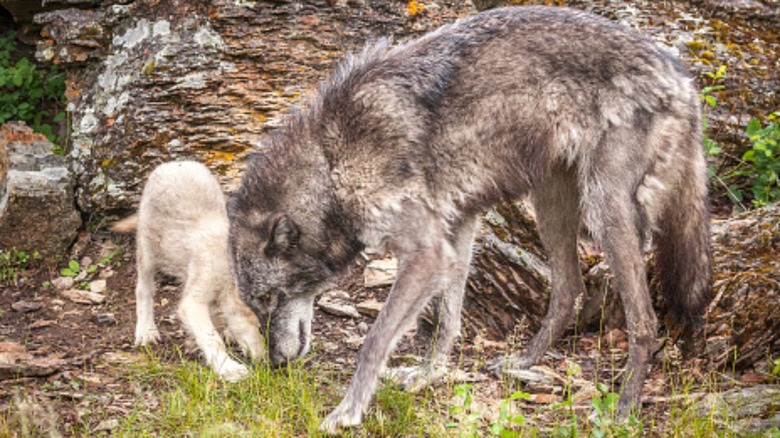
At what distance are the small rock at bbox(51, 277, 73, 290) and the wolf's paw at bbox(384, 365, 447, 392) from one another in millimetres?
2704

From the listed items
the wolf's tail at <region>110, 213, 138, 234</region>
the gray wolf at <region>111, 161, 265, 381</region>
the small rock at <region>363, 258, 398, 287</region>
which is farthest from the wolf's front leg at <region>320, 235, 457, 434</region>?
the wolf's tail at <region>110, 213, 138, 234</region>

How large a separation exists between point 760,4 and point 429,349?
4.23m

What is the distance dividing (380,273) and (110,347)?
1.95 metres

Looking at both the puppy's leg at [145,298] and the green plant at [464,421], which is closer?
the green plant at [464,421]

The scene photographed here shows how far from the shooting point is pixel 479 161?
4820 mm

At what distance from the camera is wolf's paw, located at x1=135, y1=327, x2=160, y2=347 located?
560 centimetres

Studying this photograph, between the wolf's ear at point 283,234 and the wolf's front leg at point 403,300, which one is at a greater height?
the wolf's ear at point 283,234

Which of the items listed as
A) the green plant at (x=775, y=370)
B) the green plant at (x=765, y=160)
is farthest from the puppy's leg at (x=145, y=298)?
the green plant at (x=765, y=160)

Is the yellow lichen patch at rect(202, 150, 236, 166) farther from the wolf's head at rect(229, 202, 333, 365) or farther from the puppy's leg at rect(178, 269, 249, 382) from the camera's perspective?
the wolf's head at rect(229, 202, 333, 365)

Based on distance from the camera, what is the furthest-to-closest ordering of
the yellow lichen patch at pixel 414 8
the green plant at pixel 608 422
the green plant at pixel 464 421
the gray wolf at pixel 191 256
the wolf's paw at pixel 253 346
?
1. the yellow lichen patch at pixel 414 8
2. the gray wolf at pixel 191 256
3. the wolf's paw at pixel 253 346
4. the green plant at pixel 608 422
5. the green plant at pixel 464 421

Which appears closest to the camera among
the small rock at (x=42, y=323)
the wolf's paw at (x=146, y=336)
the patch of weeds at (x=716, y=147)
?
the wolf's paw at (x=146, y=336)

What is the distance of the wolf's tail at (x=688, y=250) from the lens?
484 centimetres

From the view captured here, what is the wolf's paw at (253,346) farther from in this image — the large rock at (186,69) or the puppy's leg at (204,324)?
the large rock at (186,69)

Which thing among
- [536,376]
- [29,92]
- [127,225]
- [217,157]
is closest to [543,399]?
[536,376]
